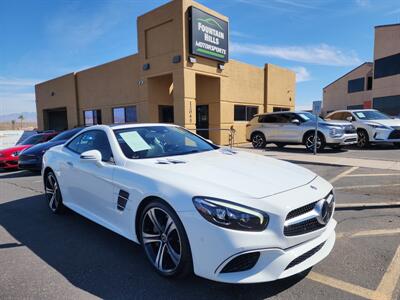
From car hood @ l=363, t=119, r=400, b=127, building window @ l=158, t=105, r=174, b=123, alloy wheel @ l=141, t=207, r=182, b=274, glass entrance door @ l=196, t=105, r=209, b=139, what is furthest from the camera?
glass entrance door @ l=196, t=105, r=209, b=139

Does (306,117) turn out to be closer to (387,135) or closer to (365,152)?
(365,152)

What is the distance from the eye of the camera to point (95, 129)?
4363 millimetres

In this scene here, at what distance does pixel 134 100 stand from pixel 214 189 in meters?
16.3

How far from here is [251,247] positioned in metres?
2.30

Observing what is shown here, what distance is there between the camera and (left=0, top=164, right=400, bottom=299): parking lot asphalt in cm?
265

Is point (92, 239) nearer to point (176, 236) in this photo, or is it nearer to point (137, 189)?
point (137, 189)

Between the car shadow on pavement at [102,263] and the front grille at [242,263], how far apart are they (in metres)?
0.36

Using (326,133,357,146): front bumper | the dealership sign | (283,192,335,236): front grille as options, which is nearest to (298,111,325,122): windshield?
(326,133,357,146): front bumper

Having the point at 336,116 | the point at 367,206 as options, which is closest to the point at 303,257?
the point at 367,206

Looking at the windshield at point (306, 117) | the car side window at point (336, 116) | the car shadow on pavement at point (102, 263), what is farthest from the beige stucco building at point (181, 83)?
the car shadow on pavement at point (102, 263)

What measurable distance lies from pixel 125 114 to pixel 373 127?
13.5m

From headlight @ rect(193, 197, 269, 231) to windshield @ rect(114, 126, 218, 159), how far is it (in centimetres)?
143

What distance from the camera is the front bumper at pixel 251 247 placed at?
2.31 meters

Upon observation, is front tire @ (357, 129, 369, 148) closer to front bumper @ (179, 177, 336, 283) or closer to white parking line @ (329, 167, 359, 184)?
white parking line @ (329, 167, 359, 184)
